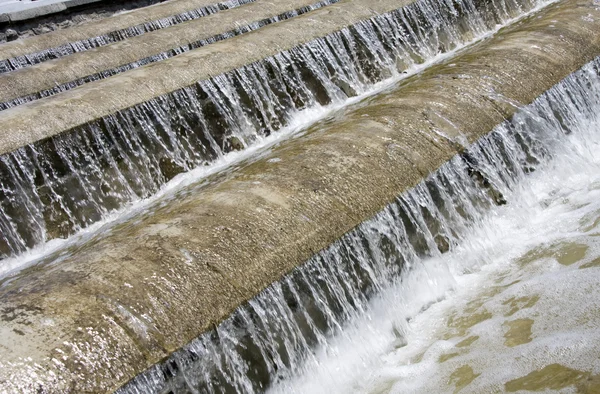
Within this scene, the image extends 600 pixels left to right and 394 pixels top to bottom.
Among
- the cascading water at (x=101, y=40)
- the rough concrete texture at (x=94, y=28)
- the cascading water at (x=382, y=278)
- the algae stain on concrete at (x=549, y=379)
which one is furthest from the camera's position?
the rough concrete texture at (x=94, y=28)

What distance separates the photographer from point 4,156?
5.28 meters

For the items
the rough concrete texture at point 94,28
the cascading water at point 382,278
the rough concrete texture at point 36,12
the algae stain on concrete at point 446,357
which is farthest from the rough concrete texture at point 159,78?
the rough concrete texture at point 36,12

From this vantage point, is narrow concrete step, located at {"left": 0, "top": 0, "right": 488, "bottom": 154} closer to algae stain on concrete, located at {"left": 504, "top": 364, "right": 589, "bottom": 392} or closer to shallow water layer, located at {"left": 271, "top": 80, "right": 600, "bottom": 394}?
shallow water layer, located at {"left": 271, "top": 80, "right": 600, "bottom": 394}

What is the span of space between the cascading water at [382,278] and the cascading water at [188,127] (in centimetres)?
248

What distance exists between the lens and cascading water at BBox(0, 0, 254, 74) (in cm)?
877

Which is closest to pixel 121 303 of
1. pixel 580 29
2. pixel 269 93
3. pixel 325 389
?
pixel 325 389

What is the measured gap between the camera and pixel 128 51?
26.2 feet

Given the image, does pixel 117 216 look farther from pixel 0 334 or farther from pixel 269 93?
pixel 0 334

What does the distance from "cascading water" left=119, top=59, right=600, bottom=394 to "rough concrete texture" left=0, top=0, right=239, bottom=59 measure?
629cm

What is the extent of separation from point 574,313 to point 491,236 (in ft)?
4.27

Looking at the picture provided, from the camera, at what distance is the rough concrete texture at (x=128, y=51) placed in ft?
24.0

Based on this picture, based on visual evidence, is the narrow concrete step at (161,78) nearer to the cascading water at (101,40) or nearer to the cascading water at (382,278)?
the cascading water at (101,40)

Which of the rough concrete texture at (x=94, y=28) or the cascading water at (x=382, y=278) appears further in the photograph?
the rough concrete texture at (x=94, y=28)

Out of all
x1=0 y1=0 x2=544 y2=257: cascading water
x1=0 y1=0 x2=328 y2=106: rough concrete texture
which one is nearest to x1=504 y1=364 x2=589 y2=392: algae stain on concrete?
x1=0 y1=0 x2=544 y2=257: cascading water
